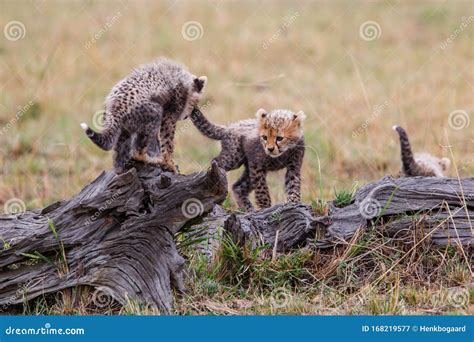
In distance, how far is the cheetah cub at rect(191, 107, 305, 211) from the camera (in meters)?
7.36

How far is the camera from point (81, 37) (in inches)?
564

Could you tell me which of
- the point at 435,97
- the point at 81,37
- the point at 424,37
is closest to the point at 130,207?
the point at 435,97

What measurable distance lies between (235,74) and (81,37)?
2826 millimetres

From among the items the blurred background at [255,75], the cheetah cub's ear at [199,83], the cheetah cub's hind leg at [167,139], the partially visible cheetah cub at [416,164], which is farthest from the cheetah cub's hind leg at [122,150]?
the partially visible cheetah cub at [416,164]

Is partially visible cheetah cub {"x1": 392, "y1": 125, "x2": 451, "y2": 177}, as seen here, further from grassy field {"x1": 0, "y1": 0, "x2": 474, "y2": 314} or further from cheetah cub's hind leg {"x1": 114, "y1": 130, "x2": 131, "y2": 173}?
cheetah cub's hind leg {"x1": 114, "y1": 130, "x2": 131, "y2": 173}

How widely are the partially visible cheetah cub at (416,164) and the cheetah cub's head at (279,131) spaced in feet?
3.39

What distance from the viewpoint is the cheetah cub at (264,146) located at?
736cm

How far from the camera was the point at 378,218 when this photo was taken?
6.34 m

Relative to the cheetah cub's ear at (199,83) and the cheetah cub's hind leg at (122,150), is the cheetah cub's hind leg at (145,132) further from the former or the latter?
the cheetah cub's ear at (199,83)

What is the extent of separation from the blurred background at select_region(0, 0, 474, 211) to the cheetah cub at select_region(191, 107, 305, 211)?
2.16ft

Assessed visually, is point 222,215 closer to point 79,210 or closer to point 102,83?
point 79,210

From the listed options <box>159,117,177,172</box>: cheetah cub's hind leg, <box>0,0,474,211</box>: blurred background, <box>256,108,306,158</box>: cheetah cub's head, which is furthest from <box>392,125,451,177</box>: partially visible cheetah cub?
<box>159,117,177,172</box>: cheetah cub's hind leg

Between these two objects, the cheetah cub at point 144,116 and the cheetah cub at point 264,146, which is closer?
the cheetah cub at point 144,116

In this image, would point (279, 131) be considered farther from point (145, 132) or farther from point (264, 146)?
point (145, 132)
